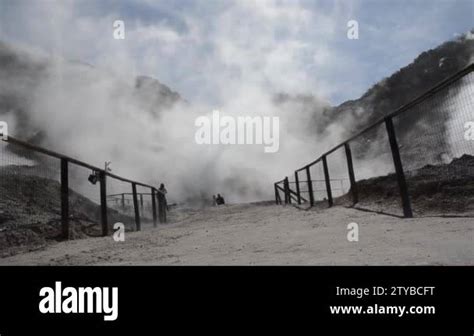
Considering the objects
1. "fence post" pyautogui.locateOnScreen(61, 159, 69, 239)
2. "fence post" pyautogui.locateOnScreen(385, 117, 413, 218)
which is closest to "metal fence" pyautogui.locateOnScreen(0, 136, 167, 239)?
"fence post" pyautogui.locateOnScreen(61, 159, 69, 239)

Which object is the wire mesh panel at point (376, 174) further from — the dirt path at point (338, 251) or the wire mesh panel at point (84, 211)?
the wire mesh panel at point (84, 211)

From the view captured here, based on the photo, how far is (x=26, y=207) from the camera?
26.2 feet

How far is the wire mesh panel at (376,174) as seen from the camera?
5.63 m

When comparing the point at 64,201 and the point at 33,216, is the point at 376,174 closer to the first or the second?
the point at 33,216

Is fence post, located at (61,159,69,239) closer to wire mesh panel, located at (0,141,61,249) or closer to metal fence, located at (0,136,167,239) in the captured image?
metal fence, located at (0,136,167,239)

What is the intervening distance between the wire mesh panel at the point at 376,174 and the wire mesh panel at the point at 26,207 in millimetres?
4864

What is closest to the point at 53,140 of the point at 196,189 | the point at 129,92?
the point at 129,92

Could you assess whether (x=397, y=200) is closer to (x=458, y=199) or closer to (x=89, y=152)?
(x=458, y=199)

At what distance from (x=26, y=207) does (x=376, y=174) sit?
76.0 ft

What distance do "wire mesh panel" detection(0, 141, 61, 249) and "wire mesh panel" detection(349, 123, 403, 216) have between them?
4864 millimetres

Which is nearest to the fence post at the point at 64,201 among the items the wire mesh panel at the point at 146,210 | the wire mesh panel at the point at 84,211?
the wire mesh panel at the point at 84,211

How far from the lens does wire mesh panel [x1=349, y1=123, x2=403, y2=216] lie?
5.63 m

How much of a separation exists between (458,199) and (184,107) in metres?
46.0

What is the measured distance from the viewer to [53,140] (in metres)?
37.2
